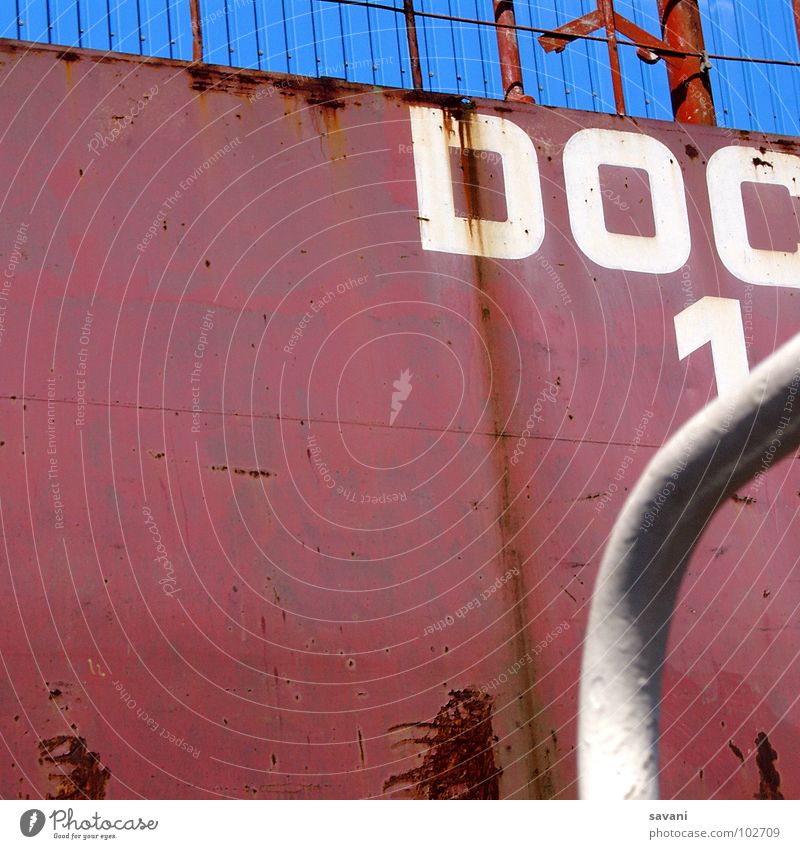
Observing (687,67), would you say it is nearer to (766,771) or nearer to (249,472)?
(249,472)

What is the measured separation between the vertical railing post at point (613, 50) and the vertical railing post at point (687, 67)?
475 millimetres

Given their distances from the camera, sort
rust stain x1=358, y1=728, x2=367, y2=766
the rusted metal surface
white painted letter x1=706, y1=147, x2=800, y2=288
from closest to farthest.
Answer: the rusted metal surface → rust stain x1=358, y1=728, x2=367, y2=766 → white painted letter x1=706, y1=147, x2=800, y2=288

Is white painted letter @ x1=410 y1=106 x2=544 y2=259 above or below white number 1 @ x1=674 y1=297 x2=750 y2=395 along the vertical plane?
above

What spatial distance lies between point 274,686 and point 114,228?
220 centimetres

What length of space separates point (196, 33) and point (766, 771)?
4.52 meters

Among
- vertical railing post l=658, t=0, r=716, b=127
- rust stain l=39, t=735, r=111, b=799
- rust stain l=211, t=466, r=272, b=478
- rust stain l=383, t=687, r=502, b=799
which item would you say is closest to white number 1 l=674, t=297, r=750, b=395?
vertical railing post l=658, t=0, r=716, b=127

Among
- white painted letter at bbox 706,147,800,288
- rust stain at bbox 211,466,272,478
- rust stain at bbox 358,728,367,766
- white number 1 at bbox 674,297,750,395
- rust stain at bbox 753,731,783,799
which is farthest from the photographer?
white painted letter at bbox 706,147,800,288

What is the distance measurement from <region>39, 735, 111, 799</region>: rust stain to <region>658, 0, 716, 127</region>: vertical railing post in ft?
16.4

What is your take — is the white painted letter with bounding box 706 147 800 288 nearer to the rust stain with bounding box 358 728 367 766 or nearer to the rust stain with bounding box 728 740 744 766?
the rust stain with bounding box 728 740 744 766

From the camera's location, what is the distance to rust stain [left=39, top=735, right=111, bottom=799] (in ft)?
19.9

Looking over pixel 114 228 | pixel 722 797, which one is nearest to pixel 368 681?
pixel 722 797

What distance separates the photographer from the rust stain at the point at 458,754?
6609 millimetres

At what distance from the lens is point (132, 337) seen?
681cm

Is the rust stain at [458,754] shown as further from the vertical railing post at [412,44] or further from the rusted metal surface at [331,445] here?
the vertical railing post at [412,44]
